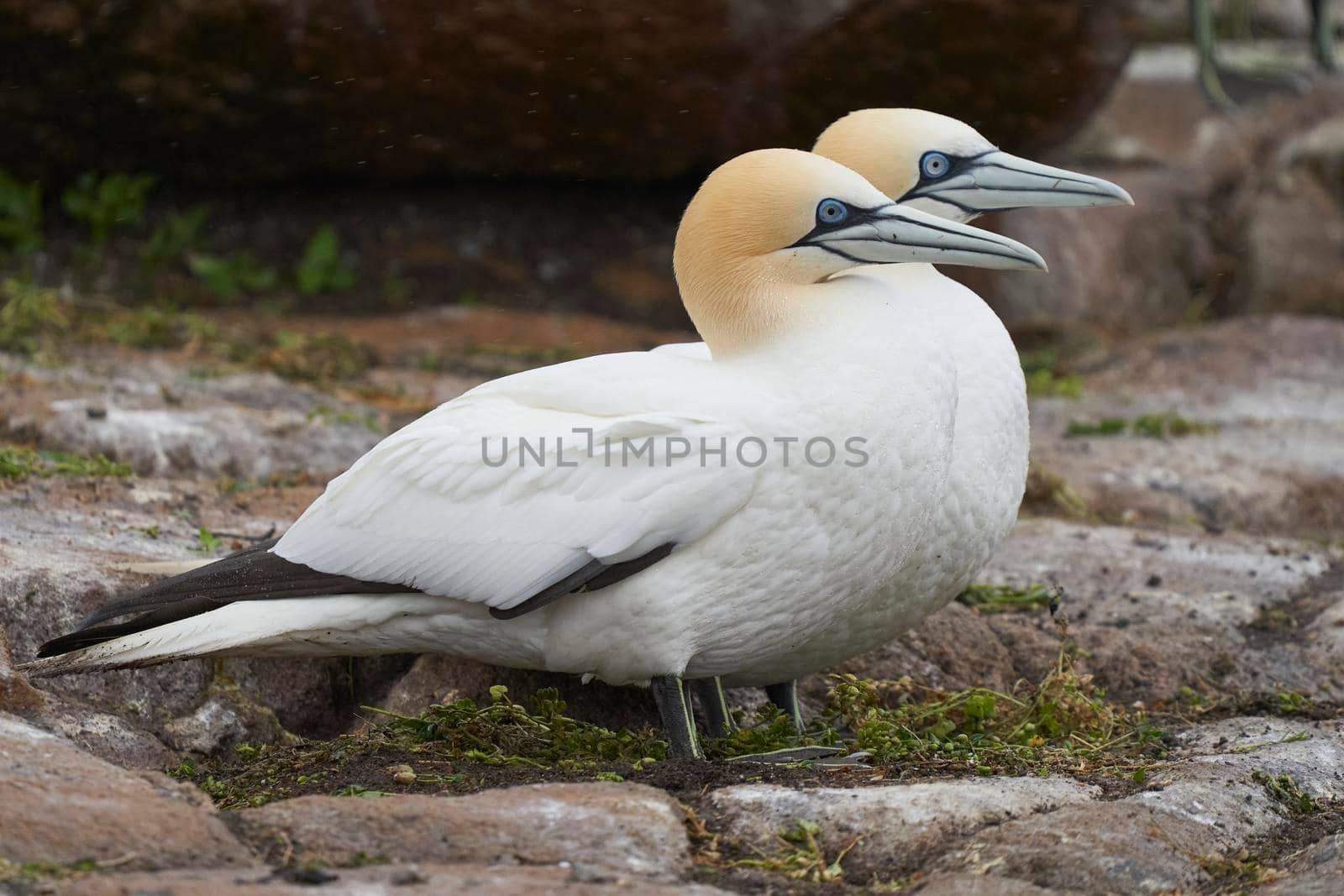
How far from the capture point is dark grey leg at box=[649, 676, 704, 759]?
143 inches

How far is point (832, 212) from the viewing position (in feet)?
12.6

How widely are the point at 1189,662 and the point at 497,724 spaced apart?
2.07m

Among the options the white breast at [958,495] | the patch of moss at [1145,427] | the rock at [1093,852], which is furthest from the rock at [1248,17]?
the rock at [1093,852]

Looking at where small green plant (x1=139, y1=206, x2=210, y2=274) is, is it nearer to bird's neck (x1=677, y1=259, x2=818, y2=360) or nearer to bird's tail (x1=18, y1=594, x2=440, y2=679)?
bird's tail (x1=18, y1=594, x2=440, y2=679)

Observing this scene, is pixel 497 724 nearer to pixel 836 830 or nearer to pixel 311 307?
pixel 836 830

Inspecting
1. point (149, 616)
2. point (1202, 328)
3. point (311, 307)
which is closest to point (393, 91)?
point (311, 307)

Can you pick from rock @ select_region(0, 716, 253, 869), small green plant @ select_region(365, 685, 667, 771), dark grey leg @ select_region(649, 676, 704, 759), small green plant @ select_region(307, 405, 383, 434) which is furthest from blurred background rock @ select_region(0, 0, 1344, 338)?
rock @ select_region(0, 716, 253, 869)

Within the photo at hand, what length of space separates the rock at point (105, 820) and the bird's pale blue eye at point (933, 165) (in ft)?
8.84

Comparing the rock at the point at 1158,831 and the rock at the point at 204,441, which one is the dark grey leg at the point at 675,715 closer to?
the rock at the point at 1158,831

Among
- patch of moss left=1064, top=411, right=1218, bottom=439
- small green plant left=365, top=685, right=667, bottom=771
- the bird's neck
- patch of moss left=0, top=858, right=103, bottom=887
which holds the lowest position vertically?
patch of moss left=1064, top=411, right=1218, bottom=439

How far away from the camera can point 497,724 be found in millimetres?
3752

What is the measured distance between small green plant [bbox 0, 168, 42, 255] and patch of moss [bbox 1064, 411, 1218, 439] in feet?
17.9

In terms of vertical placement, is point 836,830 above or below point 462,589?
below

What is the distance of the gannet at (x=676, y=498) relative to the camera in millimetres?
3523
